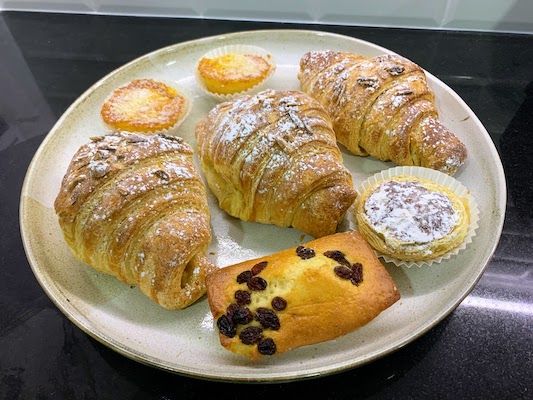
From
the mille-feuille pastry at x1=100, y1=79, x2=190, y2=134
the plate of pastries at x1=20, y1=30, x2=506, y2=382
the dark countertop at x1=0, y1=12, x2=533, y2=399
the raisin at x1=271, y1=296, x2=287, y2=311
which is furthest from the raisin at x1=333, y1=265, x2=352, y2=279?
the mille-feuille pastry at x1=100, y1=79, x2=190, y2=134

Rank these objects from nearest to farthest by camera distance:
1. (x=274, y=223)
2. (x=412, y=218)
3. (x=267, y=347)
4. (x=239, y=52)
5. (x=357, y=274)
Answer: (x=267, y=347), (x=357, y=274), (x=412, y=218), (x=274, y=223), (x=239, y=52)

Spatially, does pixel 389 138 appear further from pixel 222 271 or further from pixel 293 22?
pixel 293 22

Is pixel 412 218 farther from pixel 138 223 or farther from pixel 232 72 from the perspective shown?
pixel 232 72

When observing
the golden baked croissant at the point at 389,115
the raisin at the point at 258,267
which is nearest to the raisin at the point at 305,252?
the raisin at the point at 258,267

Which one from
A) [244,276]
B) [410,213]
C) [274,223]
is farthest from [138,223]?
[410,213]

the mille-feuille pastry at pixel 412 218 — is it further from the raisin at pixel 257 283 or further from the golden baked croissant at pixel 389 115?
the raisin at pixel 257 283

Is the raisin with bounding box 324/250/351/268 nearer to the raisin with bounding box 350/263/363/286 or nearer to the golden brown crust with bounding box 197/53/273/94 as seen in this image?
the raisin with bounding box 350/263/363/286
